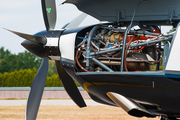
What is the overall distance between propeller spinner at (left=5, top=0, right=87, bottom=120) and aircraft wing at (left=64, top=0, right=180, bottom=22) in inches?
33.3

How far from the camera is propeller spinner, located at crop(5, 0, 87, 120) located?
24.8ft

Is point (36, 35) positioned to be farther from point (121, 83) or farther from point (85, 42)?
point (121, 83)

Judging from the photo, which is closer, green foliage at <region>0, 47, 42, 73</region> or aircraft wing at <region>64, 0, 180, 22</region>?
aircraft wing at <region>64, 0, 180, 22</region>

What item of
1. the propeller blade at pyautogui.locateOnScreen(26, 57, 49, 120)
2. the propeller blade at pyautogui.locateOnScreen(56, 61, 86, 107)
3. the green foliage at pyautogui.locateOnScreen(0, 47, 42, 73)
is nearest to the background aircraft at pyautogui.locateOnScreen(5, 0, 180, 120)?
the propeller blade at pyautogui.locateOnScreen(26, 57, 49, 120)

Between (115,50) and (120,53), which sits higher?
(115,50)

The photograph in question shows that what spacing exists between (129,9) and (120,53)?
54.1 inches

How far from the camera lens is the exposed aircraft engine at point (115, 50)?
23.6 ft

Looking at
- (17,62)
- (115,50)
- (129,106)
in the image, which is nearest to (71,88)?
(115,50)

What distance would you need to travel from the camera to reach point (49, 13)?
8797mm

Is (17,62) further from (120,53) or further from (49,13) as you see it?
(120,53)

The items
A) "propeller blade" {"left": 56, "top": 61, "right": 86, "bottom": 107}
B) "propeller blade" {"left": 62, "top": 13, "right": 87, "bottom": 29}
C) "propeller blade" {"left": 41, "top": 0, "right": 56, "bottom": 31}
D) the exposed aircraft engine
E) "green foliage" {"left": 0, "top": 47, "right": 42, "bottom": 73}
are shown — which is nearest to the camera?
the exposed aircraft engine

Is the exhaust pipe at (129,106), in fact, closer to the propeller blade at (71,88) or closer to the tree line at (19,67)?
the propeller blade at (71,88)

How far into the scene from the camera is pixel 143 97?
6.56 meters

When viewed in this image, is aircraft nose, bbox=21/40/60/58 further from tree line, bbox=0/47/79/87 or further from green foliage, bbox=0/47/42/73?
green foliage, bbox=0/47/42/73
